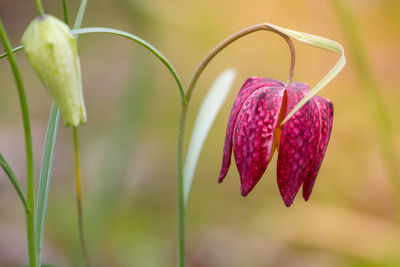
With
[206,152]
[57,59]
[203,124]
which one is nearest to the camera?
[57,59]

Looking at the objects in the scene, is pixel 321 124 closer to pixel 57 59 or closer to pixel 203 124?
pixel 203 124

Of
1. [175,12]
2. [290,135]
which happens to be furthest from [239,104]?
[175,12]

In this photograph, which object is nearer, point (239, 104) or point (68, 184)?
point (239, 104)

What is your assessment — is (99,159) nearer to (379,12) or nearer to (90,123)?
(90,123)

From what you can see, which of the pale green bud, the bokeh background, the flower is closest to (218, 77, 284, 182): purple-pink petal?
the flower

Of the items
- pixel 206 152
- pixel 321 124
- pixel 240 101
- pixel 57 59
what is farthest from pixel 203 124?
pixel 206 152

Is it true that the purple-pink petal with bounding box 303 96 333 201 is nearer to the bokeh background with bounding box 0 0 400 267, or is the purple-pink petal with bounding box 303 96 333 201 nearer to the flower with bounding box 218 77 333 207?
the flower with bounding box 218 77 333 207
